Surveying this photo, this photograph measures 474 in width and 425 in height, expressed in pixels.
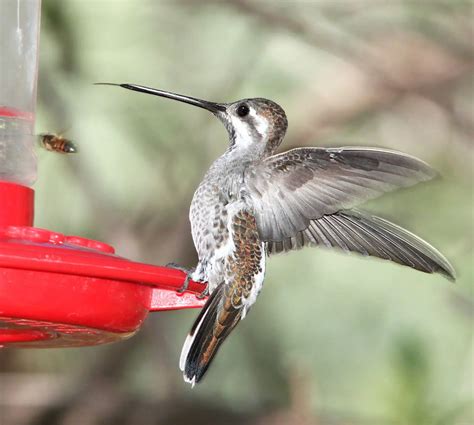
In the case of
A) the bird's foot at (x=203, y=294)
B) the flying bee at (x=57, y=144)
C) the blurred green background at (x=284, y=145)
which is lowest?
the blurred green background at (x=284, y=145)

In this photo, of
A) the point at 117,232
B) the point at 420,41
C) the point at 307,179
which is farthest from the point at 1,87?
the point at 420,41

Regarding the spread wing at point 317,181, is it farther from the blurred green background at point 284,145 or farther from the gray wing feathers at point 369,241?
the blurred green background at point 284,145

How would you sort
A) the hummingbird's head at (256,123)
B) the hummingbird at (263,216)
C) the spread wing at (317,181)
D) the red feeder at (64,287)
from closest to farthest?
the red feeder at (64,287) → the spread wing at (317,181) → the hummingbird at (263,216) → the hummingbird's head at (256,123)

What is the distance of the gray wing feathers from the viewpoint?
3.73 meters

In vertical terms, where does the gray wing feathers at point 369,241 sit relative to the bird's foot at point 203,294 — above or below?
above

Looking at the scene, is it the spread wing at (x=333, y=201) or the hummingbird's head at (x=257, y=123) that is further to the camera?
the hummingbird's head at (x=257, y=123)

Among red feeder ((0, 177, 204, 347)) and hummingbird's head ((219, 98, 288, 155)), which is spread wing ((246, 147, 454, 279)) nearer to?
hummingbird's head ((219, 98, 288, 155))

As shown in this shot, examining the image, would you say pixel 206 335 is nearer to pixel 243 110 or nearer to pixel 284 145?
pixel 243 110

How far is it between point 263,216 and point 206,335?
0.49 m

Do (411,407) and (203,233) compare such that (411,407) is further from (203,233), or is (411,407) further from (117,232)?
(117,232)

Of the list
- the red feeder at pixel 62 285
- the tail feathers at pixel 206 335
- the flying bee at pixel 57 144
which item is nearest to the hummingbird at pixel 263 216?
the tail feathers at pixel 206 335

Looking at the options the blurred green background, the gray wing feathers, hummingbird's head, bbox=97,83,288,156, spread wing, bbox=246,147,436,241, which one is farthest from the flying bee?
the blurred green background

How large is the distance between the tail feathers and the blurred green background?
1968 millimetres

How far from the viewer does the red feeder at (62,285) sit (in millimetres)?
2869
